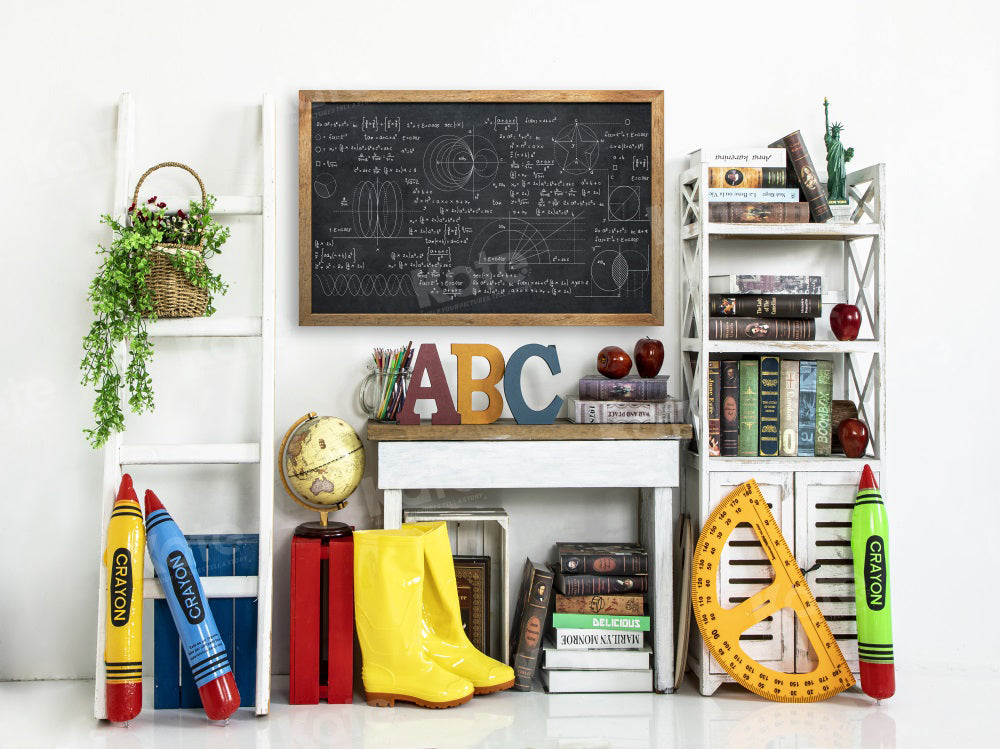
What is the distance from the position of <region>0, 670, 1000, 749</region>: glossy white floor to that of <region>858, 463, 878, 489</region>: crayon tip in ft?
2.00

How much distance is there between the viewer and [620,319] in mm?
2811

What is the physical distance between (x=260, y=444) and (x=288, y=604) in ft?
1.85

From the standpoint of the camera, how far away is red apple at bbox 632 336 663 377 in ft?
8.81

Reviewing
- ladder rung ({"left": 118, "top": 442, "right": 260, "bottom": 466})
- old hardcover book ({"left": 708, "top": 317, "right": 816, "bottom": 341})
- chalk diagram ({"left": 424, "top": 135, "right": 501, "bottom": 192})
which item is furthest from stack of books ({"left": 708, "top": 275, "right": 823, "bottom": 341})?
ladder rung ({"left": 118, "top": 442, "right": 260, "bottom": 466})

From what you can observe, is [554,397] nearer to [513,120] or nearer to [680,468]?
[680,468]

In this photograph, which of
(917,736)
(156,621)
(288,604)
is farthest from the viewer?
(288,604)

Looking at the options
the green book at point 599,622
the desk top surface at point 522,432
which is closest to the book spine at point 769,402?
the desk top surface at point 522,432

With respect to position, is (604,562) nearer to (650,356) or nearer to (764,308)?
(650,356)

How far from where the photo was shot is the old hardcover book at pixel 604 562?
2.63 metres

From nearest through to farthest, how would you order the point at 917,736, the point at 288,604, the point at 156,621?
the point at 917,736 → the point at 156,621 → the point at 288,604

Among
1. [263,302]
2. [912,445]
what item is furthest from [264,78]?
[912,445]

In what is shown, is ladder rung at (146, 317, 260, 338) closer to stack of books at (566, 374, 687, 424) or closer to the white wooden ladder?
the white wooden ladder

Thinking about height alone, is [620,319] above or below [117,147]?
below

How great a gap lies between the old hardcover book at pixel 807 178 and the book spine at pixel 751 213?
8 cm
